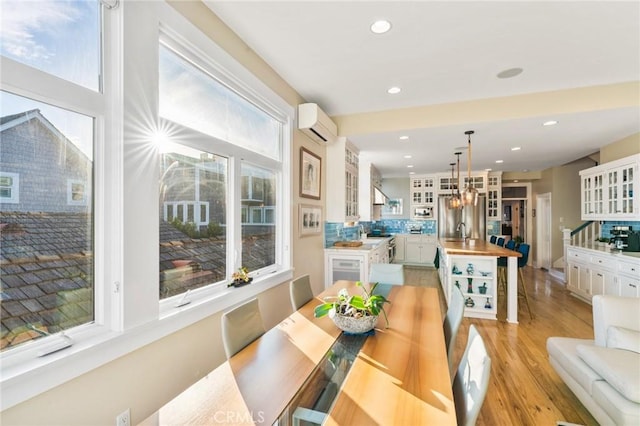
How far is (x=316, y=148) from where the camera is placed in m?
4.09

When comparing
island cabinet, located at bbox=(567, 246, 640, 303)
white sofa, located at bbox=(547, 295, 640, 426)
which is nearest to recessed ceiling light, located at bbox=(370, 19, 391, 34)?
white sofa, located at bbox=(547, 295, 640, 426)

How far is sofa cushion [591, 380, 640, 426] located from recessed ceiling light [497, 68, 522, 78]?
271cm

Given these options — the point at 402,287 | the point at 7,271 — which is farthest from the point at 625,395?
the point at 7,271

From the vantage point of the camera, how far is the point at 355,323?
163 centimetres

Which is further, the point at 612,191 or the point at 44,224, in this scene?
the point at 612,191

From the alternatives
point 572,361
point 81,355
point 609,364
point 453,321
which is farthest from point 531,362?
point 81,355

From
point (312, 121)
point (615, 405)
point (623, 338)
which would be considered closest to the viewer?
point (615, 405)

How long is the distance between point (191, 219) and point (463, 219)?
286 inches

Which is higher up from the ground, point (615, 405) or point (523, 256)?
point (523, 256)

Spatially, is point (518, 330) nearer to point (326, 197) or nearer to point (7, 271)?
point (326, 197)

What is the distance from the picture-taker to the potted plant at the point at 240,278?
241cm

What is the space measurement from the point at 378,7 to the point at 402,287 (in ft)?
7.48

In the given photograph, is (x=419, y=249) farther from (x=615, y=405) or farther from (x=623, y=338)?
(x=615, y=405)

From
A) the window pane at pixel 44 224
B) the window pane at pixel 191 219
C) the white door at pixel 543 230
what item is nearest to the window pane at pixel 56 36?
the window pane at pixel 44 224
